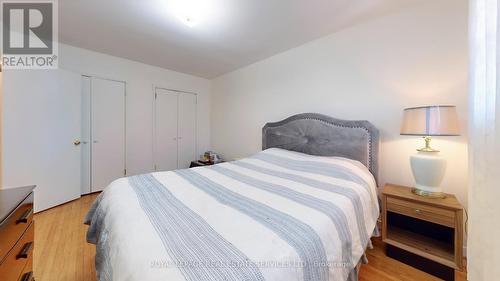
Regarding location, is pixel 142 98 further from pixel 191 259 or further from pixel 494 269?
pixel 494 269

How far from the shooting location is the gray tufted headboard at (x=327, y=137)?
6.47 feet

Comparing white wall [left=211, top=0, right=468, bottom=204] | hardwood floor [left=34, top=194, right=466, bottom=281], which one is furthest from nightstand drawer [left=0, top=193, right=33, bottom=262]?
white wall [left=211, top=0, right=468, bottom=204]

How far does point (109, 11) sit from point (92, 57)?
4.75ft

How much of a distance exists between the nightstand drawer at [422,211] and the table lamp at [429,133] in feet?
0.50

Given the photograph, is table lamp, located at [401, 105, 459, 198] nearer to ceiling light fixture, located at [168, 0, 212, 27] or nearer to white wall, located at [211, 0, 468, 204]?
white wall, located at [211, 0, 468, 204]

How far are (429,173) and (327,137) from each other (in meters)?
0.92

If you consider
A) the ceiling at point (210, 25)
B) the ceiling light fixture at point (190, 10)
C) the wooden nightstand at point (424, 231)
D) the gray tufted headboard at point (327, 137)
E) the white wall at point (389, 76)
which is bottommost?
the wooden nightstand at point (424, 231)

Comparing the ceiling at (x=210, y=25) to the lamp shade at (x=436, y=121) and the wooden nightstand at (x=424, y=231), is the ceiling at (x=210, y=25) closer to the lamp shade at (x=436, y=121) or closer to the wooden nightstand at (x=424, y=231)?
the lamp shade at (x=436, y=121)

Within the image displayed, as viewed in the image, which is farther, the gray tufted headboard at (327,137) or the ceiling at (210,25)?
the gray tufted headboard at (327,137)

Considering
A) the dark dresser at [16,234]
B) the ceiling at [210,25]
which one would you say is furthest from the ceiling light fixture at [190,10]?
the dark dresser at [16,234]

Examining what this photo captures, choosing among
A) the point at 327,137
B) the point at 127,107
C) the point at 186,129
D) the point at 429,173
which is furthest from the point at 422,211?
the point at 127,107

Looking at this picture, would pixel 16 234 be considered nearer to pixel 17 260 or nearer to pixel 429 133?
pixel 17 260

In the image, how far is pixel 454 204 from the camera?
4.63ft

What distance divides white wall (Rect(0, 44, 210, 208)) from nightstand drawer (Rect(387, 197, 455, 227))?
360cm
